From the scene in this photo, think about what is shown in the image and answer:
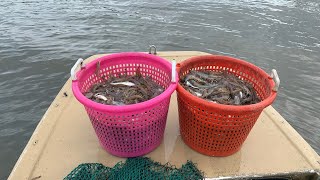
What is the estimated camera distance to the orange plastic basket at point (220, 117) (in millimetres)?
2033

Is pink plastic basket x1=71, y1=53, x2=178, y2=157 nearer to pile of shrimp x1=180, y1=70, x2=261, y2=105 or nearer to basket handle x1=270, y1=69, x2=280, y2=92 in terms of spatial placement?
pile of shrimp x1=180, y1=70, x2=261, y2=105

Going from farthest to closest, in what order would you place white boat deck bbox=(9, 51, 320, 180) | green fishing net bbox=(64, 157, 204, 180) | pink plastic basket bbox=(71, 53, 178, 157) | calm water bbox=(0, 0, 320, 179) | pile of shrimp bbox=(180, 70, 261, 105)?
calm water bbox=(0, 0, 320, 179) → pile of shrimp bbox=(180, 70, 261, 105) → white boat deck bbox=(9, 51, 320, 180) → green fishing net bbox=(64, 157, 204, 180) → pink plastic basket bbox=(71, 53, 178, 157)

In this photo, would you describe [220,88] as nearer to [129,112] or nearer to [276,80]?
[276,80]

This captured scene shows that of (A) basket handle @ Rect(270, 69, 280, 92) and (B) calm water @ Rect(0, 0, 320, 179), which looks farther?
(B) calm water @ Rect(0, 0, 320, 179)

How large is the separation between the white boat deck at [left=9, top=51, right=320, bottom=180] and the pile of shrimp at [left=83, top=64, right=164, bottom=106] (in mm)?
443

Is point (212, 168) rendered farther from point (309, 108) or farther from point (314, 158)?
point (309, 108)

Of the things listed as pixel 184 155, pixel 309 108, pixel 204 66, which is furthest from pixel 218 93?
pixel 309 108

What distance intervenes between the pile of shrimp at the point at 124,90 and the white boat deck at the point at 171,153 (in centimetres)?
44

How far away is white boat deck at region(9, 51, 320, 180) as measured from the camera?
2248 millimetres

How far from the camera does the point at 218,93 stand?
2445 mm

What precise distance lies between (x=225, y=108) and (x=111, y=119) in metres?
0.82

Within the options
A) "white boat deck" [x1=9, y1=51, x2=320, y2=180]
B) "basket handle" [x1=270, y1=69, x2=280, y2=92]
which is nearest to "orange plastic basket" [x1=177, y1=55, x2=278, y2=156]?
"basket handle" [x1=270, y1=69, x2=280, y2=92]

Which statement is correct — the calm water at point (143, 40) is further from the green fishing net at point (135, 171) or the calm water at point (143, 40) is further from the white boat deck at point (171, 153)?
the green fishing net at point (135, 171)

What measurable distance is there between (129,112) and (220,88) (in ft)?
3.15
